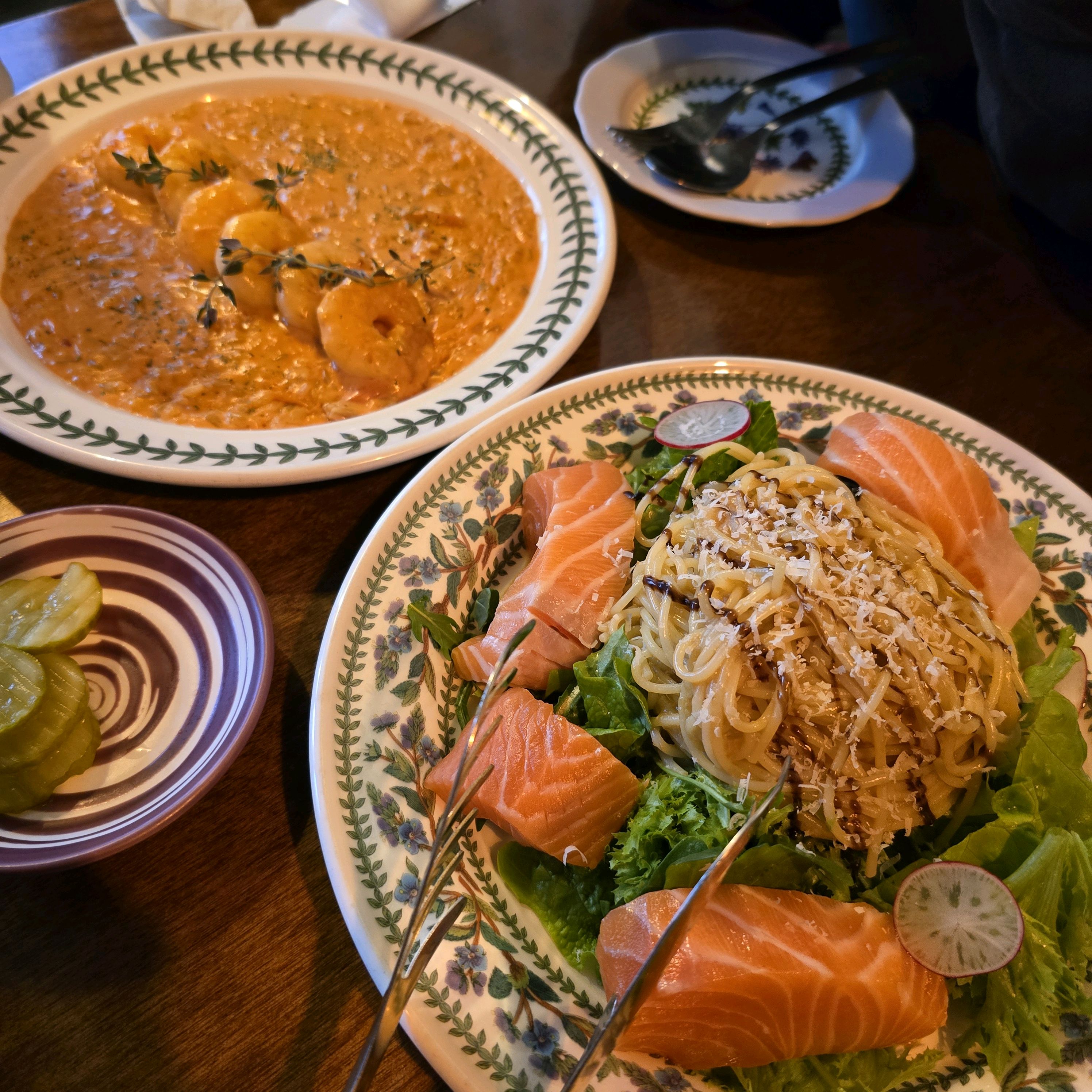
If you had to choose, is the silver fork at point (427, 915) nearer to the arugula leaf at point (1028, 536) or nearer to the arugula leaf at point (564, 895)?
the arugula leaf at point (564, 895)

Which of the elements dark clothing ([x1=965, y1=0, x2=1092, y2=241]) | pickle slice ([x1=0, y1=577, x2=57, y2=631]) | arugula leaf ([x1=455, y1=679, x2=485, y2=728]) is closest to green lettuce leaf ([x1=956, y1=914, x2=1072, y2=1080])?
arugula leaf ([x1=455, y1=679, x2=485, y2=728])

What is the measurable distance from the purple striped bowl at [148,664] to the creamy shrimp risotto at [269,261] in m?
0.61

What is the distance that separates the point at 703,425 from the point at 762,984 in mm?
1395

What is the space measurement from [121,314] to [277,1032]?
2319 millimetres

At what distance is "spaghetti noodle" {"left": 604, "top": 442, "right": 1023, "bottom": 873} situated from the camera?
1642 mm

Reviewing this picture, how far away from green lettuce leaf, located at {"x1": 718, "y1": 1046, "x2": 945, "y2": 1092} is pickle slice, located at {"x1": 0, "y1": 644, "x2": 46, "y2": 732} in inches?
57.3

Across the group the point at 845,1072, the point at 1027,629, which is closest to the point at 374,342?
the point at 1027,629

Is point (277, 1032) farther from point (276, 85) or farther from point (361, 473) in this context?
point (276, 85)

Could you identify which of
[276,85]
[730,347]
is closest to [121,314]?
[276,85]

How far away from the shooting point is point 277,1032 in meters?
1.41

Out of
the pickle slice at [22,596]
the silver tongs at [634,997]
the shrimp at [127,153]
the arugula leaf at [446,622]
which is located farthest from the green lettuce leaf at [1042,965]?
the shrimp at [127,153]

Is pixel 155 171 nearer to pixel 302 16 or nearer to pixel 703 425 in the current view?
pixel 302 16

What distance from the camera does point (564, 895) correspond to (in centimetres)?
156

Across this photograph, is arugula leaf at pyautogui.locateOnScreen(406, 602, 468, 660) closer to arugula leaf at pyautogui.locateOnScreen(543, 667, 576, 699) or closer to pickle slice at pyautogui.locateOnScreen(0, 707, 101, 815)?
arugula leaf at pyautogui.locateOnScreen(543, 667, 576, 699)
